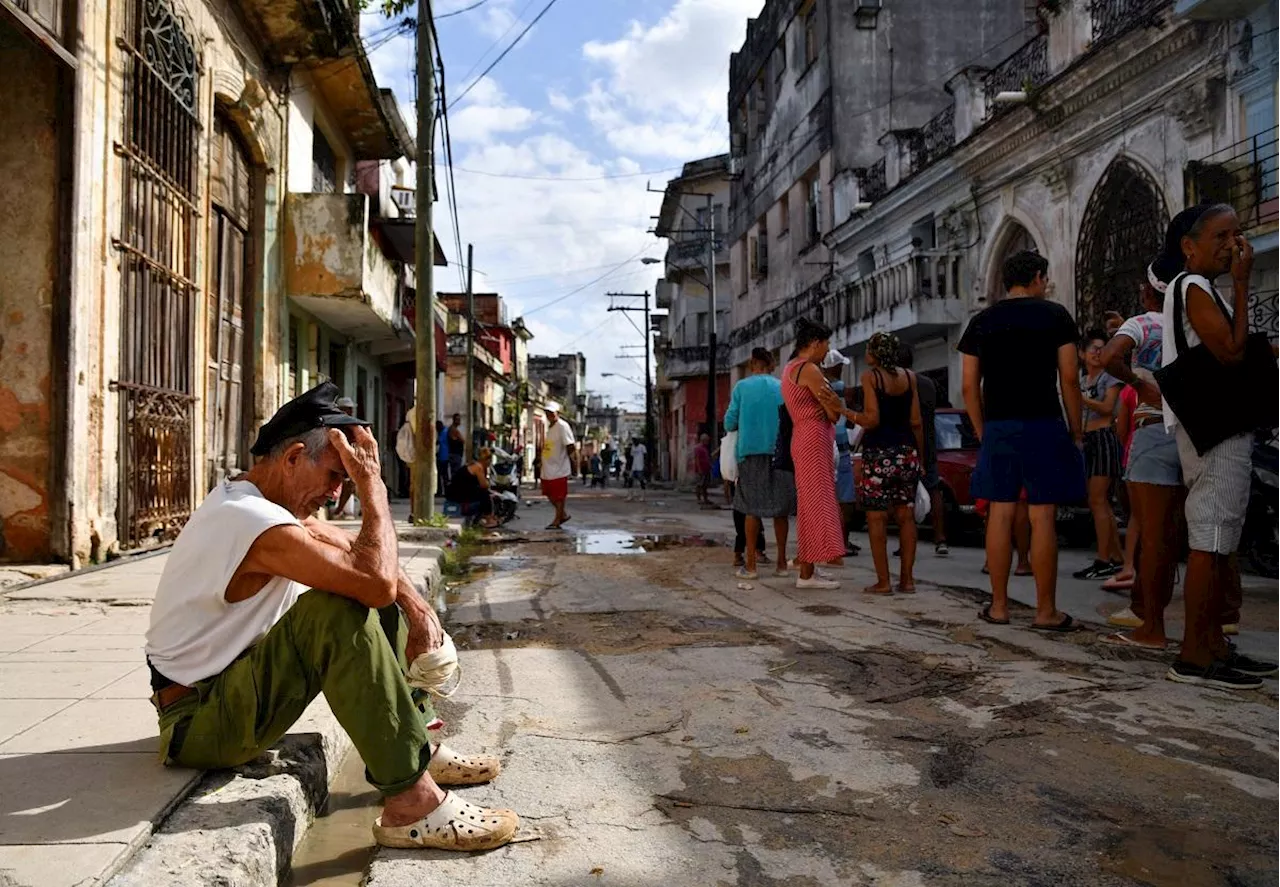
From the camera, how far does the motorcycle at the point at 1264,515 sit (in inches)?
268

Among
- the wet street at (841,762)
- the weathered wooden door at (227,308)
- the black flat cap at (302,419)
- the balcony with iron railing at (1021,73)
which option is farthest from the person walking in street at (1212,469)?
the balcony with iron railing at (1021,73)

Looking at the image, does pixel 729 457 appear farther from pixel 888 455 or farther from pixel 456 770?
pixel 456 770

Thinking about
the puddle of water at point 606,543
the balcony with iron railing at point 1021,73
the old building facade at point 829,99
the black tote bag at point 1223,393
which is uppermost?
the old building facade at point 829,99

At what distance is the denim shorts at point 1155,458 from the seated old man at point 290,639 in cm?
338

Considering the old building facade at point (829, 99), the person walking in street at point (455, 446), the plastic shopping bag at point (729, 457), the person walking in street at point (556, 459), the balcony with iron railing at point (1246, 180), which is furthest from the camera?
the old building facade at point (829, 99)

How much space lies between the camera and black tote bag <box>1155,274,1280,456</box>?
12.7ft

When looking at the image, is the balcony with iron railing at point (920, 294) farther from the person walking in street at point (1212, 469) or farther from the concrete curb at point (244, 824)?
the concrete curb at point (244, 824)

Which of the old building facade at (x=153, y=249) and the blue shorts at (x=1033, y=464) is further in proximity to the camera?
the old building facade at (x=153, y=249)

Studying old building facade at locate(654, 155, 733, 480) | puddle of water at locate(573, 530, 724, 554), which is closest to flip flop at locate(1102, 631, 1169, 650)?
puddle of water at locate(573, 530, 724, 554)

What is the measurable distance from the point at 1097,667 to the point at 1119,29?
34.8ft

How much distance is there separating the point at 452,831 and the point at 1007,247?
49.9 feet

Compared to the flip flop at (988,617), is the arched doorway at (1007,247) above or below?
above

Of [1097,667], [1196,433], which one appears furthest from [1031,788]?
[1196,433]

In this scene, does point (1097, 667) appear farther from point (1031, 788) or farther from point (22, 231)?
point (22, 231)
